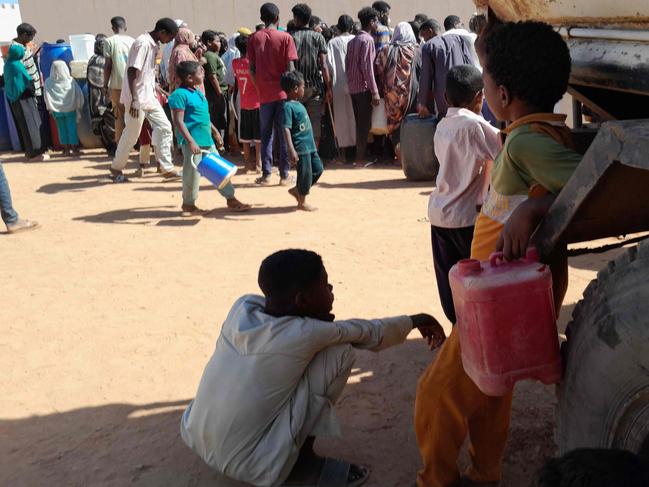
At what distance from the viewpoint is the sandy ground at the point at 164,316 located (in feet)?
10.6

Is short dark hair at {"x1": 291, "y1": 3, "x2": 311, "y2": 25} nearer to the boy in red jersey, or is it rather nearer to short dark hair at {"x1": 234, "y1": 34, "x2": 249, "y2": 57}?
the boy in red jersey

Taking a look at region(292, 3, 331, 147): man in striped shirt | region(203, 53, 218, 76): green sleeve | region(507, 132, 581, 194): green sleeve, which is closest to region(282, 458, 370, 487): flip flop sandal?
region(507, 132, 581, 194): green sleeve

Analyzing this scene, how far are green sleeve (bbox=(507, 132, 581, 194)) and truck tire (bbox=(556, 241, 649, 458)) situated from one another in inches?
10.0

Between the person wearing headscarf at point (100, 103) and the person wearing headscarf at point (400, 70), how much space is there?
183 inches

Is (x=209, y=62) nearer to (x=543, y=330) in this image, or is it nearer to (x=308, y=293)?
(x=308, y=293)

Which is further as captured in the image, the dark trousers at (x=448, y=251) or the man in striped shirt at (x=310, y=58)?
the man in striped shirt at (x=310, y=58)

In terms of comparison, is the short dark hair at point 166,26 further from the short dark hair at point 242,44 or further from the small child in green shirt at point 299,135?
the small child in green shirt at point 299,135

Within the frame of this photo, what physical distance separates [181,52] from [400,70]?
266cm

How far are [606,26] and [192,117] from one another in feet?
17.6

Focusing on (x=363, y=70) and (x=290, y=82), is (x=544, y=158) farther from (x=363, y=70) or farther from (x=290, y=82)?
(x=363, y=70)

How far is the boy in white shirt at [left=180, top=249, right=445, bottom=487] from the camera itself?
281cm

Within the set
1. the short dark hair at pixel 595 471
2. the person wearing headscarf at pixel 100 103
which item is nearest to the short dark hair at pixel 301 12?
the person wearing headscarf at pixel 100 103

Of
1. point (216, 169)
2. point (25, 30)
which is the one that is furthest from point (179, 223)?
point (25, 30)

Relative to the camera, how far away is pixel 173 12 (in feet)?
79.3
